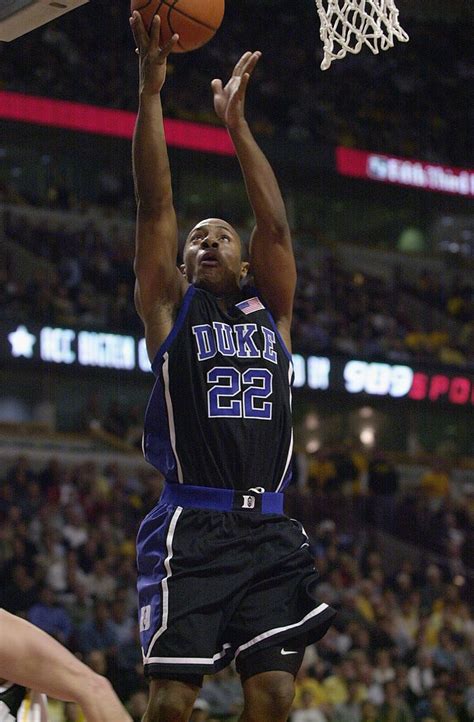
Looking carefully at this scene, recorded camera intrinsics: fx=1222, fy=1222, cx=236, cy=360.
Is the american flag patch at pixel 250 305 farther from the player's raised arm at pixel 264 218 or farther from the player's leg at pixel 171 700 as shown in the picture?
the player's leg at pixel 171 700

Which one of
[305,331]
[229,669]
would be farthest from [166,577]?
[305,331]

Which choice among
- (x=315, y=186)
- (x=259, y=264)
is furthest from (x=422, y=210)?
(x=259, y=264)

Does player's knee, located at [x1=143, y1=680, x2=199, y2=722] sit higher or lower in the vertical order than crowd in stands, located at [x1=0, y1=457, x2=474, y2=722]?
higher

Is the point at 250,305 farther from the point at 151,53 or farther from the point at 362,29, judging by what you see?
the point at 362,29

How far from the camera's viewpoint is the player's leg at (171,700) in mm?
4137

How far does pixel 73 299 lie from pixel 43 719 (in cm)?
1398

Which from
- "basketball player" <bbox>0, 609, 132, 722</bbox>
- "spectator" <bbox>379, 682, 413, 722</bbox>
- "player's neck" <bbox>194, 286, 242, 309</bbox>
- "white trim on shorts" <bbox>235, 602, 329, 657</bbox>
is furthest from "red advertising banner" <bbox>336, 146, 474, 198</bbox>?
"basketball player" <bbox>0, 609, 132, 722</bbox>

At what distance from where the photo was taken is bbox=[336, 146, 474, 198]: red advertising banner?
22406 millimetres

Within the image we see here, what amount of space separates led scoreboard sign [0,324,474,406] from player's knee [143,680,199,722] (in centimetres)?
1225

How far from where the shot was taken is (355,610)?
43.7 ft

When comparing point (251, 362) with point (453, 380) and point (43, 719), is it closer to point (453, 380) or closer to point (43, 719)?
point (43, 719)

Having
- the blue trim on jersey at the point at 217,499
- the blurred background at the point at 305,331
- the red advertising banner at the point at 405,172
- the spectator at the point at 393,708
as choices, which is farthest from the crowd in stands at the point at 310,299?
the blue trim on jersey at the point at 217,499

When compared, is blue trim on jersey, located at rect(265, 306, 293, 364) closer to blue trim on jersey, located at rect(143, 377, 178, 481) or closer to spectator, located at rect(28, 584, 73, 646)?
blue trim on jersey, located at rect(143, 377, 178, 481)

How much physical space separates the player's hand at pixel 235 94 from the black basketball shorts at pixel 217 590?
1.56 metres
